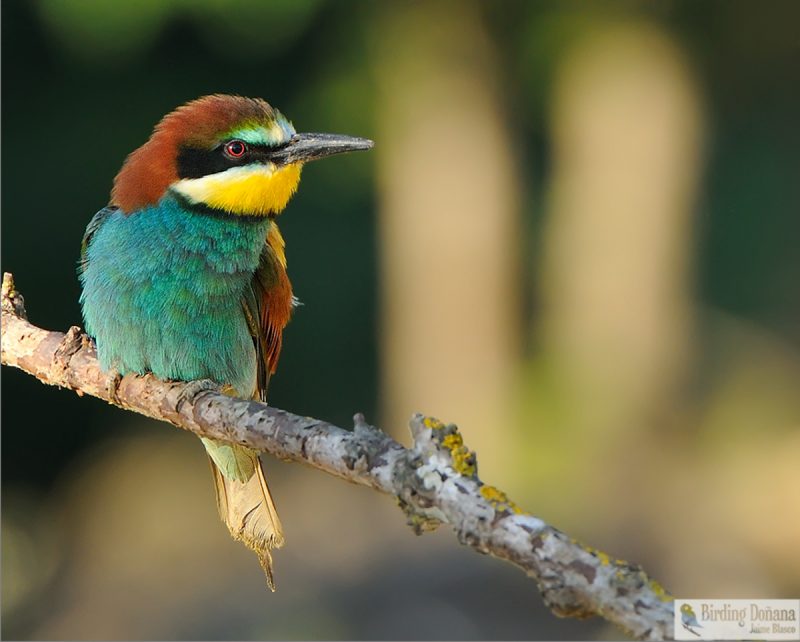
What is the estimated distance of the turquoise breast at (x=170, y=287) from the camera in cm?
210

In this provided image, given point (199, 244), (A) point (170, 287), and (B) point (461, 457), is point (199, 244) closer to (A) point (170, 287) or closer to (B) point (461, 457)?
(A) point (170, 287)

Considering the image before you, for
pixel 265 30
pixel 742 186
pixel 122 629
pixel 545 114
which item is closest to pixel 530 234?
pixel 545 114

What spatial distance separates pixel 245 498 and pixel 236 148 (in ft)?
2.11

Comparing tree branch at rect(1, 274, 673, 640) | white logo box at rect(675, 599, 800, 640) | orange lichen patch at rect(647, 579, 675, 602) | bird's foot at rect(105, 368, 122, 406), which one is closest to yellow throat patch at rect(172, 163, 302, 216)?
bird's foot at rect(105, 368, 122, 406)

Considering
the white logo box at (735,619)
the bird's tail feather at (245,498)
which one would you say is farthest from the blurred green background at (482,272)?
the white logo box at (735,619)

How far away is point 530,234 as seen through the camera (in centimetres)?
588

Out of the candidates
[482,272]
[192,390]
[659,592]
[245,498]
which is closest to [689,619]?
[659,592]

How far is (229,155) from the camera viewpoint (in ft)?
6.82

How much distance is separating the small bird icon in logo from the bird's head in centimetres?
114

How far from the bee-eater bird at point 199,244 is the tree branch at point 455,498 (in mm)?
404

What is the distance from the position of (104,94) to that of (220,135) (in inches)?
130

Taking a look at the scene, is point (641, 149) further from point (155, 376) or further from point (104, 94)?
point (155, 376)

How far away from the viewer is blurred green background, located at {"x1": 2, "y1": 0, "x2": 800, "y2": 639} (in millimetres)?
4805

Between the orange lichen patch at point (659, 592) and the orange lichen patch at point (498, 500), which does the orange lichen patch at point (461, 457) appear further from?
the orange lichen patch at point (659, 592)
